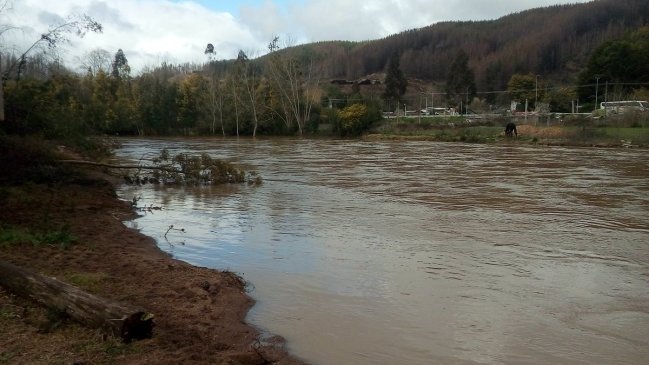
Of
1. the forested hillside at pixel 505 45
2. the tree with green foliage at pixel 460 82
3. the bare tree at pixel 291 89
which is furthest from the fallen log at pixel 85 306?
the forested hillside at pixel 505 45

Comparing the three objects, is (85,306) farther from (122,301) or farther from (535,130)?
(535,130)

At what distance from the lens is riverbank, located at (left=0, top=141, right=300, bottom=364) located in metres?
4.79

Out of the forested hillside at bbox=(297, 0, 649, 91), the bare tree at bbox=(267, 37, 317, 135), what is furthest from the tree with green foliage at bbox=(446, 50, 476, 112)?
the bare tree at bbox=(267, 37, 317, 135)

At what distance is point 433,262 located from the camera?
938 centimetres

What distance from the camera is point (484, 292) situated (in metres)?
7.75

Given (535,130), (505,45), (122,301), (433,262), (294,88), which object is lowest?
(433,262)

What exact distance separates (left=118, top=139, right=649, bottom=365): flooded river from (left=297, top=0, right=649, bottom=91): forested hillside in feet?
324

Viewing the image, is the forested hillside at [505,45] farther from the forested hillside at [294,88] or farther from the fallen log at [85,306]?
the fallen log at [85,306]

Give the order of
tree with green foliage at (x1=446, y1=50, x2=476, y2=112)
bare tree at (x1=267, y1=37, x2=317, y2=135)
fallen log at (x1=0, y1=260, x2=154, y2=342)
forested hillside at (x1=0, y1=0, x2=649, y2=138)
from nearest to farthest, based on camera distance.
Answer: fallen log at (x1=0, y1=260, x2=154, y2=342), forested hillside at (x1=0, y1=0, x2=649, y2=138), bare tree at (x1=267, y1=37, x2=317, y2=135), tree with green foliage at (x1=446, y1=50, x2=476, y2=112)

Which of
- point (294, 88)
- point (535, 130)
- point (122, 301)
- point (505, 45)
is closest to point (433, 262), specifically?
point (122, 301)

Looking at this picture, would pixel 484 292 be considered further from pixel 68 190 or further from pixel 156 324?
pixel 68 190

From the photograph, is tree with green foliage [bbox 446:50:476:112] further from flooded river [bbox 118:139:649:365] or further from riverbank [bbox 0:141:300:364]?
riverbank [bbox 0:141:300:364]

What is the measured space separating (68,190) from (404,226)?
8.64 m

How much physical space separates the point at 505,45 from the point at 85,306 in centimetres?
15574
